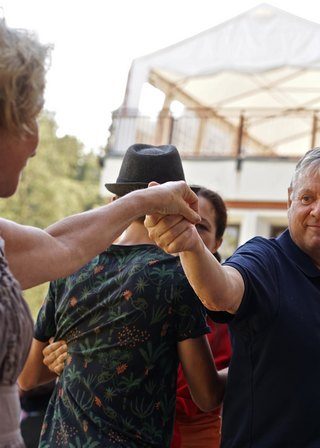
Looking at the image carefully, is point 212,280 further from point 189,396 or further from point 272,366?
point 189,396

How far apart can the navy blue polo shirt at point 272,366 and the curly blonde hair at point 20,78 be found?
1157 millimetres

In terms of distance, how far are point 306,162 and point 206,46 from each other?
12.0 m

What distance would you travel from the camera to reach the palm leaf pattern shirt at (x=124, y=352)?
2951 millimetres

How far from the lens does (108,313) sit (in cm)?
304

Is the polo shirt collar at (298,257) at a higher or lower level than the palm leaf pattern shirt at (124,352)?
higher

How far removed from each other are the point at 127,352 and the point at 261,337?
471 mm

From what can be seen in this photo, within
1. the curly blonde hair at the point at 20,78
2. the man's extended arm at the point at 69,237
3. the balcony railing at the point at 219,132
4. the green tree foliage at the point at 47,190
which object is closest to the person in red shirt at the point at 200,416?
the man's extended arm at the point at 69,237

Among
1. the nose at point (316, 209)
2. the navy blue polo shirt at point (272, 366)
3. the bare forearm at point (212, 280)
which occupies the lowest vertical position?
the navy blue polo shirt at point (272, 366)

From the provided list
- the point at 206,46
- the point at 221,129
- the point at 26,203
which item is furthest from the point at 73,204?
the point at 206,46

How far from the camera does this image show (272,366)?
284 centimetres

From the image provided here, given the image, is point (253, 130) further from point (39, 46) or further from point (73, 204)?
point (39, 46)

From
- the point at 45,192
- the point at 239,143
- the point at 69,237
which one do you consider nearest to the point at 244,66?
the point at 239,143

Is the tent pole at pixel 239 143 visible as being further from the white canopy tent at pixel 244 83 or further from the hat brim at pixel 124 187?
the hat brim at pixel 124 187

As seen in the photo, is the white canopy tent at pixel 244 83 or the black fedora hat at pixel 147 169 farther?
the white canopy tent at pixel 244 83
